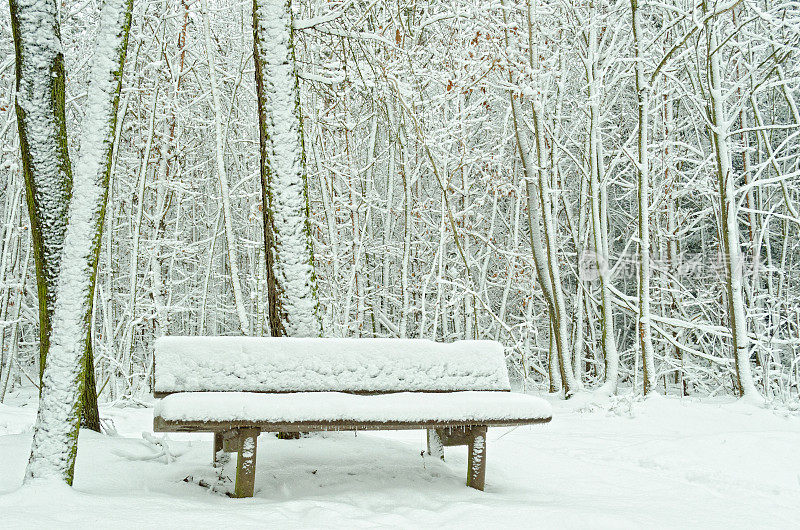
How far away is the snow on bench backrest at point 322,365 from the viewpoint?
333 centimetres

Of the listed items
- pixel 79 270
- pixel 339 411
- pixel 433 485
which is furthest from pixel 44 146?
pixel 433 485

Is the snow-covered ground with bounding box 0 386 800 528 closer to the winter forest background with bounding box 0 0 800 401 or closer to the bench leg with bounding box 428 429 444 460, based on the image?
the bench leg with bounding box 428 429 444 460

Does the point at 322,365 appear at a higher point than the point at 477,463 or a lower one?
higher

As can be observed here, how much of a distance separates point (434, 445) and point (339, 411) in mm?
1377

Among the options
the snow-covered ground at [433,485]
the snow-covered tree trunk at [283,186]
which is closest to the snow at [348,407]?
the snow-covered ground at [433,485]

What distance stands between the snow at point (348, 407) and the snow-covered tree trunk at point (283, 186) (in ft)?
4.53

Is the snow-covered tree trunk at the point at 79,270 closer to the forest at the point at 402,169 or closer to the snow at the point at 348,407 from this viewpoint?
the forest at the point at 402,169

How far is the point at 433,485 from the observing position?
3514mm

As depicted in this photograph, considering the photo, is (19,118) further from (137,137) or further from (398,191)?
(398,191)

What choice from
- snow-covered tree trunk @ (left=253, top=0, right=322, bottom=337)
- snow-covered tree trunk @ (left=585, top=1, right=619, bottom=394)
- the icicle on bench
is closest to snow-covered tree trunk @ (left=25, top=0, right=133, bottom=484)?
the icicle on bench

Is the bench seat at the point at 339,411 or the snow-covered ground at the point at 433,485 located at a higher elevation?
the bench seat at the point at 339,411

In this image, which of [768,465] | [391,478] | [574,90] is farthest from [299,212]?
[574,90]

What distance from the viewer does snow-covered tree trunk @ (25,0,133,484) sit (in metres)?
2.84

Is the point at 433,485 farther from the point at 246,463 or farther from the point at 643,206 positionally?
the point at 643,206
